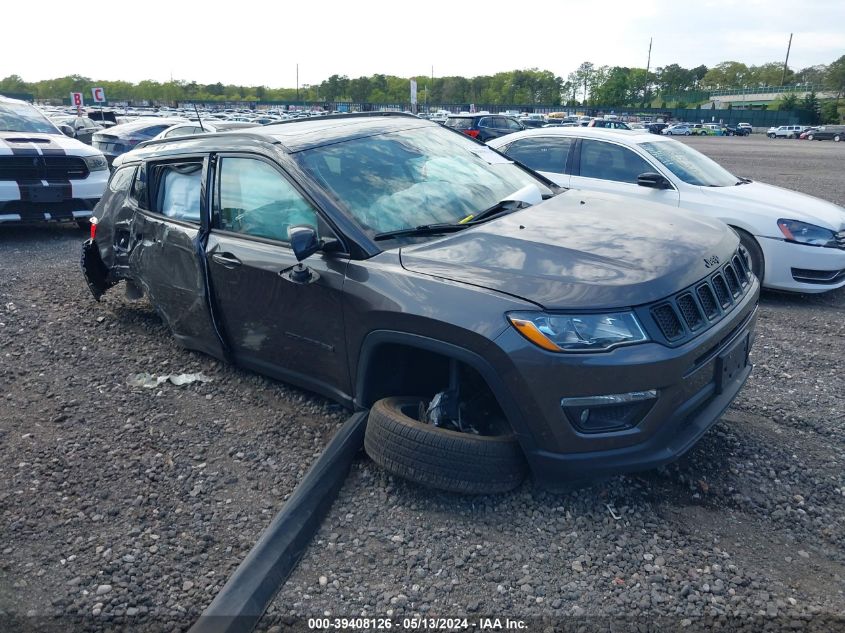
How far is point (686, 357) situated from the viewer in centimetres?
261

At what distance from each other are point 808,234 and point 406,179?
13.5 ft

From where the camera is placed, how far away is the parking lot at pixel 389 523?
2443 mm

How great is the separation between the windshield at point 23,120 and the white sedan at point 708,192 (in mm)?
6418

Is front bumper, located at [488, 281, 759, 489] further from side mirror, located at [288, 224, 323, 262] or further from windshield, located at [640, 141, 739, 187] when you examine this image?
windshield, located at [640, 141, 739, 187]

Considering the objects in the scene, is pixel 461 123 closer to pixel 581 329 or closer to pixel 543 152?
pixel 543 152

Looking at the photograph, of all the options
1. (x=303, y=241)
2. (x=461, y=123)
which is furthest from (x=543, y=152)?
(x=461, y=123)

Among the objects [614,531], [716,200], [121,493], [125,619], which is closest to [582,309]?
[614,531]

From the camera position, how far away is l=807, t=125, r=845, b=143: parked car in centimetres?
5234

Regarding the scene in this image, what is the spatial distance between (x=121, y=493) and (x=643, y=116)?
281ft

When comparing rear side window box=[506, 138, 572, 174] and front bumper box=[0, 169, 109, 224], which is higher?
rear side window box=[506, 138, 572, 174]

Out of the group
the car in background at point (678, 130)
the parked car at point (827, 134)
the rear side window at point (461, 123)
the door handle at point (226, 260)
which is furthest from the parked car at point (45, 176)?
the parked car at point (827, 134)

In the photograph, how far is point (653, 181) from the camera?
20.6ft

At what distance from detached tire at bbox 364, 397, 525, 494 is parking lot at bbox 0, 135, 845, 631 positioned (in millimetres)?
205

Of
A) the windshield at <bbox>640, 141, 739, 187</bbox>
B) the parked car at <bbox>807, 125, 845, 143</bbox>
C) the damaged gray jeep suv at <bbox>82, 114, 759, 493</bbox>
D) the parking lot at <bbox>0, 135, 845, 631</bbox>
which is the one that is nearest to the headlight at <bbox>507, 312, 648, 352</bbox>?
the damaged gray jeep suv at <bbox>82, 114, 759, 493</bbox>
